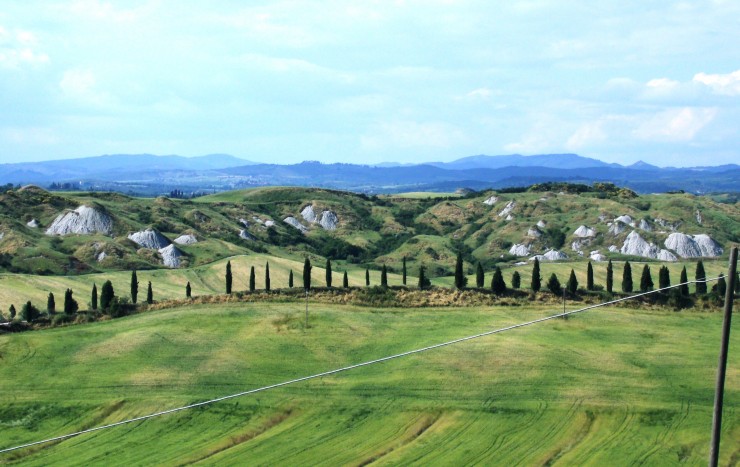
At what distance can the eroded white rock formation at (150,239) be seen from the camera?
16975cm

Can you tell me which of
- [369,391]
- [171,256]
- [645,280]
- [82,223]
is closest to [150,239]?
[171,256]

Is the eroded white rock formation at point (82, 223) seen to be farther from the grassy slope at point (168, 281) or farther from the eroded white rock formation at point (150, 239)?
the grassy slope at point (168, 281)

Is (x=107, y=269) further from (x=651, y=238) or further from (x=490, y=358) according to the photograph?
(x=651, y=238)

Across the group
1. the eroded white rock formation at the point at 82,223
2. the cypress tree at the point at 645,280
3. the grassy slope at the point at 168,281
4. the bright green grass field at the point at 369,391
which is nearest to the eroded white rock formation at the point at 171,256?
the grassy slope at the point at 168,281

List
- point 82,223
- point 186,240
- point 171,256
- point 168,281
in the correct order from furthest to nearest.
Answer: point 186,240 < point 82,223 < point 171,256 < point 168,281

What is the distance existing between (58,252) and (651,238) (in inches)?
5297

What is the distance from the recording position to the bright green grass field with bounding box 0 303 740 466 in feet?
143

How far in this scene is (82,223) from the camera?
588ft

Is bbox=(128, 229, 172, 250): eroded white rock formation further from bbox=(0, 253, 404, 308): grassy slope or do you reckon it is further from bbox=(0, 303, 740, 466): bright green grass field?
bbox=(0, 303, 740, 466): bright green grass field

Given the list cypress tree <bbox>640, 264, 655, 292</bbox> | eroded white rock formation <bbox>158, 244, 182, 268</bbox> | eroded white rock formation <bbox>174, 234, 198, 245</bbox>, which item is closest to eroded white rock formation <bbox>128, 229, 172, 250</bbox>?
eroded white rock formation <bbox>158, 244, 182, 268</bbox>

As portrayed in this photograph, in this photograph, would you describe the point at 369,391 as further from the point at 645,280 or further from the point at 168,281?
the point at 168,281

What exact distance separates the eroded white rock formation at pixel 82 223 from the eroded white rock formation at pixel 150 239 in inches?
356

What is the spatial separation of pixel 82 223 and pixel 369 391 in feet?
470

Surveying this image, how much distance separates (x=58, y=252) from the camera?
501 feet
